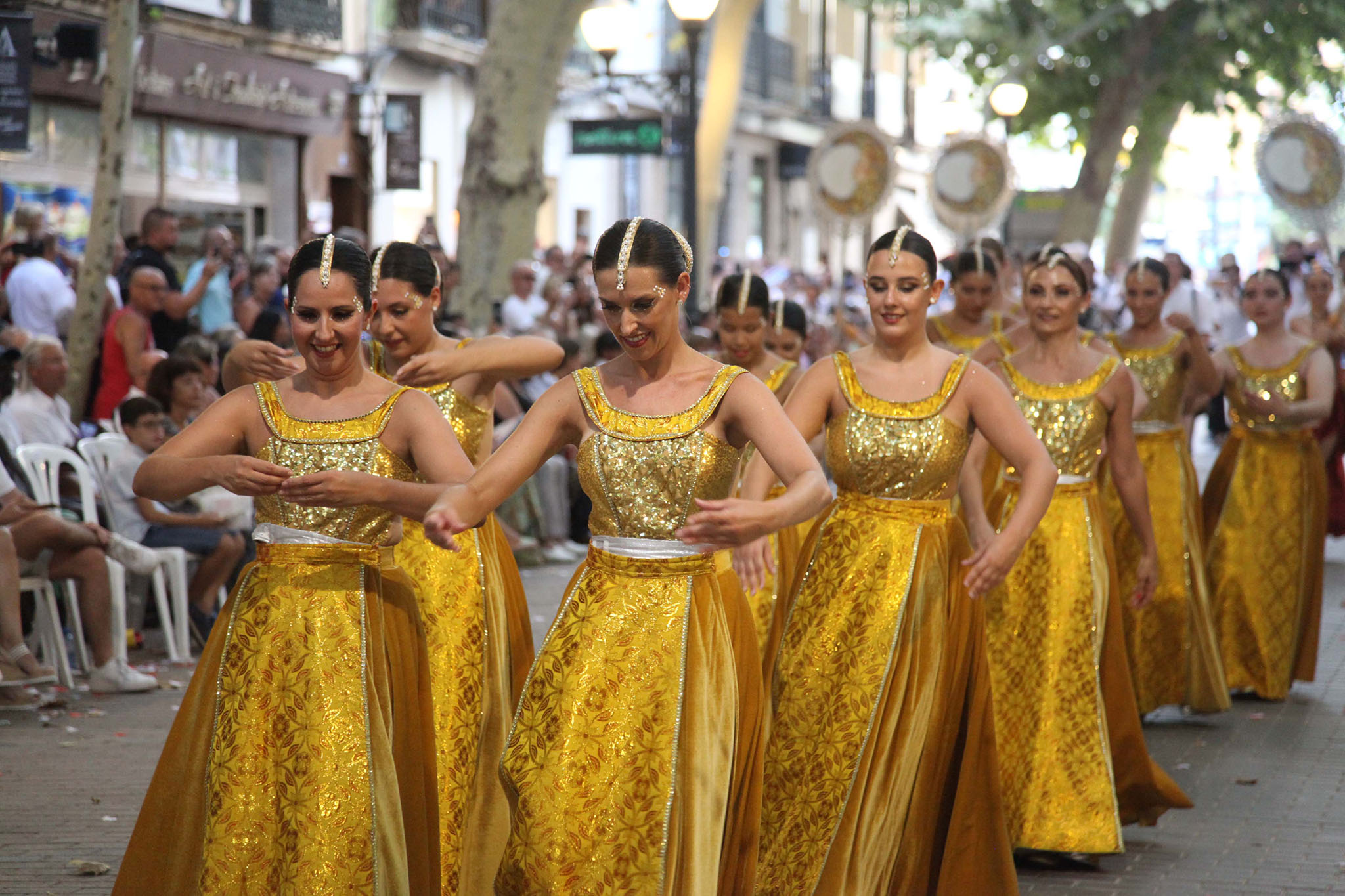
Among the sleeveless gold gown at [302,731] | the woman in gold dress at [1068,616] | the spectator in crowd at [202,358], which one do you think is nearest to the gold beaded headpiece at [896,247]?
the woman in gold dress at [1068,616]

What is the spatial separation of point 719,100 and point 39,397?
14.5 meters

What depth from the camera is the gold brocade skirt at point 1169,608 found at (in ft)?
29.2

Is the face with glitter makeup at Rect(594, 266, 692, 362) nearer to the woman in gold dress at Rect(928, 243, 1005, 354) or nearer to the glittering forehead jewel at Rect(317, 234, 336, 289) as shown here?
the glittering forehead jewel at Rect(317, 234, 336, 289)

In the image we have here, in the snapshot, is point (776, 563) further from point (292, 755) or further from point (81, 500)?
point (81, 500)

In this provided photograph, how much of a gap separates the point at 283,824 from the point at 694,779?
101cm

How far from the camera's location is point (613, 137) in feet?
61.9

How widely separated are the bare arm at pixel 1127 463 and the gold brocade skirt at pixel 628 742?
296cm

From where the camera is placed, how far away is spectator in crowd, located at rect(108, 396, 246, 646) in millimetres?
10078

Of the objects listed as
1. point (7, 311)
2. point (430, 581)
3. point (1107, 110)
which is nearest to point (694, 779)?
point (430, 581)

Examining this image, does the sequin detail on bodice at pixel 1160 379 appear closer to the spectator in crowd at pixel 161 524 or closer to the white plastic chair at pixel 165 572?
the spectator in crowd at pixel 161 524

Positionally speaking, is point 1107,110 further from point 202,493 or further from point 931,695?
→ point 931,695

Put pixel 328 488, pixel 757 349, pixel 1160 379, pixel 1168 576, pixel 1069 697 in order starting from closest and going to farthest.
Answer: pixel 328 488 → pixel 1069 697 → pixel 757 349 → pixel 1168 576 → pixel 1160 379

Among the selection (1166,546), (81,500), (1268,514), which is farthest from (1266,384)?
(81,500)

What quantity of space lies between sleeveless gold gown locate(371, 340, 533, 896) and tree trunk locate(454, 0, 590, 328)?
9774 mm
